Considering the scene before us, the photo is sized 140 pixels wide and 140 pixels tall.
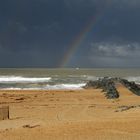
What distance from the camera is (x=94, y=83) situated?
141ft

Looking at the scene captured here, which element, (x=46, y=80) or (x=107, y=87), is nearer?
(x=107, y=87)

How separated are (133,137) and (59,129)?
2.84 metres

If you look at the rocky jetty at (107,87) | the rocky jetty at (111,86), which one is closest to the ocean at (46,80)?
the rocky jetty at (107,87)

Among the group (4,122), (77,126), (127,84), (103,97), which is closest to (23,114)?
(4,122)

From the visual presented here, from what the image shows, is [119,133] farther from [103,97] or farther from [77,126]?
[103,97]

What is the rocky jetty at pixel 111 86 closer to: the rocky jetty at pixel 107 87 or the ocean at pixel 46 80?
the rocky jetty at pixel 107 87

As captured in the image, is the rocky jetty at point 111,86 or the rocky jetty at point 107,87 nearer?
the rocky jetty at point 107,87

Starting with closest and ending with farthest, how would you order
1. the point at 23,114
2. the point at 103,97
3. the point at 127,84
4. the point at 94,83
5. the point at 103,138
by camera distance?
the point at 103,138 < the point at 23,114 < the point at 103,97 < the point at 127,84 < the point at 94,83

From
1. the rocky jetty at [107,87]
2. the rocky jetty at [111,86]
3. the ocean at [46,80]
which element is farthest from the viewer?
the ocean at [46,80]

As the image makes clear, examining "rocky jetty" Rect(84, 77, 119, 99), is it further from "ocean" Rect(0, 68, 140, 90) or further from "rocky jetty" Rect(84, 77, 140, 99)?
"ocean" Rect(0, 68, 140, 90)

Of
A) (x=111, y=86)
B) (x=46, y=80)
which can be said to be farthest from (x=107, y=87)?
(x=46, y=80)

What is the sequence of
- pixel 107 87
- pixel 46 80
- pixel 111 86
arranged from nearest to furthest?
pixel 111 86, pixel 107 87, pixel 46 80

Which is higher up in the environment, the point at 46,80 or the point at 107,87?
the point at 46,80

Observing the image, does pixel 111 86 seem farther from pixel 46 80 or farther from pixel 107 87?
pixel 46 80
